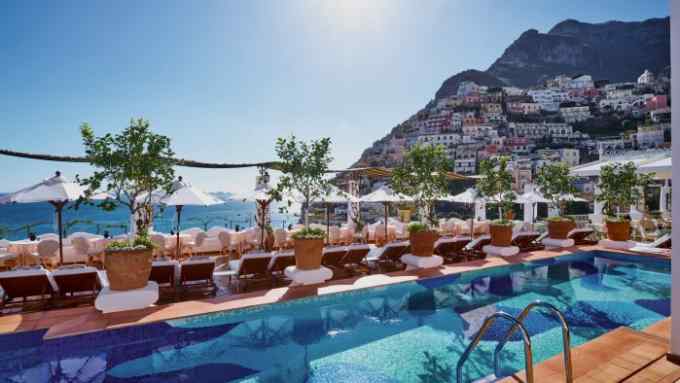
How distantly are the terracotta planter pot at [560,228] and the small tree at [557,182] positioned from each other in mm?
1091

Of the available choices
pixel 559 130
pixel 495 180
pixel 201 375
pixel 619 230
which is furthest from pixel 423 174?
pixel 559 130

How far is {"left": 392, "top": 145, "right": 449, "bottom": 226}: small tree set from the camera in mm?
7941

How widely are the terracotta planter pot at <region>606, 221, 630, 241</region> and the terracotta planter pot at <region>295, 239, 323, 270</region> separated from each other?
8.74 metres

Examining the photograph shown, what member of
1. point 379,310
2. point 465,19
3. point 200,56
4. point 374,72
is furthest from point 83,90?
point 465,19

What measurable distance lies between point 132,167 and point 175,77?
903 centimetres

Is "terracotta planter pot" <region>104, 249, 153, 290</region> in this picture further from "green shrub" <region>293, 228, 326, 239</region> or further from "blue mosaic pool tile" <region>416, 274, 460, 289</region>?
"blue mosaic pool tile" <region>416, 274, 460, 289</region>

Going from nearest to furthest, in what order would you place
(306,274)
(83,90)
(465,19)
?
(306,274)
(83,90)
(465,19)

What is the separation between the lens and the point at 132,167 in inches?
217

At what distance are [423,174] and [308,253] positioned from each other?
327 cm

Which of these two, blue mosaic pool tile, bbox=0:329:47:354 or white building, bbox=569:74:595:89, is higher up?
white building, bbox=569:74:595:89

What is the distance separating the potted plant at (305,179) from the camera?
651 cm

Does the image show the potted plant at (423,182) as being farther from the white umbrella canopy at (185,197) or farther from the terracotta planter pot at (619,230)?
the terracotta planter pot at (619,230)

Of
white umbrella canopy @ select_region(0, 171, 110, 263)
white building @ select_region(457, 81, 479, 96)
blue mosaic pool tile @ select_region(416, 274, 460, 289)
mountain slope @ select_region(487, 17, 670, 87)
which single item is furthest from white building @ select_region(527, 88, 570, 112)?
white umbrella canopy @ select_region(0, 171, 110, 263)

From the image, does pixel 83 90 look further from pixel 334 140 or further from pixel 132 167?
pixel 334 140
